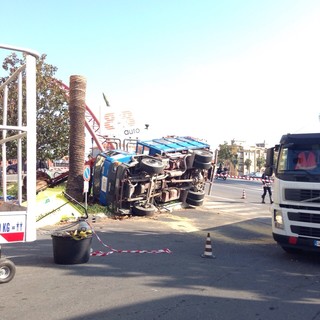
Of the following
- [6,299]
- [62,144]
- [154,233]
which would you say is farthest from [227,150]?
[6,299]

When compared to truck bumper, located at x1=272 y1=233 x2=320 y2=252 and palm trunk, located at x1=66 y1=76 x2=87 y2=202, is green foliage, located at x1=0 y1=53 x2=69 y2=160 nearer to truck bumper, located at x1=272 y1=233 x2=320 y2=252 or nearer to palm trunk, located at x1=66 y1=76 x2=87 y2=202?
palm trunk, located at x1=66 y1=76 x2=87 y2=202

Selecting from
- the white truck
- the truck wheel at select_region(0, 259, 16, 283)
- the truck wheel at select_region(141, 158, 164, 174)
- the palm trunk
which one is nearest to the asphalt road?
the truck wheel at select_region(0, 259, 16, 283)

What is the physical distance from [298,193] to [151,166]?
22.0 ft

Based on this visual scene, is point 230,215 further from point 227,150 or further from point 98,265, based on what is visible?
point 227,150

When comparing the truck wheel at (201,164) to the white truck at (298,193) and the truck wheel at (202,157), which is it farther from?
the white truck at (298,193)

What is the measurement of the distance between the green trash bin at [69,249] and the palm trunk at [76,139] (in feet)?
25.9

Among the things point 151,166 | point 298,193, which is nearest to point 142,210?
point 151,166

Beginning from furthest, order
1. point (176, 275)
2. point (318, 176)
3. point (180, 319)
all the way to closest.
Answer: point (318, 176) < point (176, 275) < point (180, 319)

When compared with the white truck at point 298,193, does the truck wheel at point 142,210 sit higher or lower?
lower

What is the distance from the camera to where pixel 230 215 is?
1598cm

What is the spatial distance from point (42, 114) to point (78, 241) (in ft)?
41.8

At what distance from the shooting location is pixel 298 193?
25.2 feet

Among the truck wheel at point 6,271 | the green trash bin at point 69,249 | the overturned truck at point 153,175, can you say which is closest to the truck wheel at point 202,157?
the overturned truck at point 153,175

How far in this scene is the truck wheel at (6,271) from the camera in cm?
588
